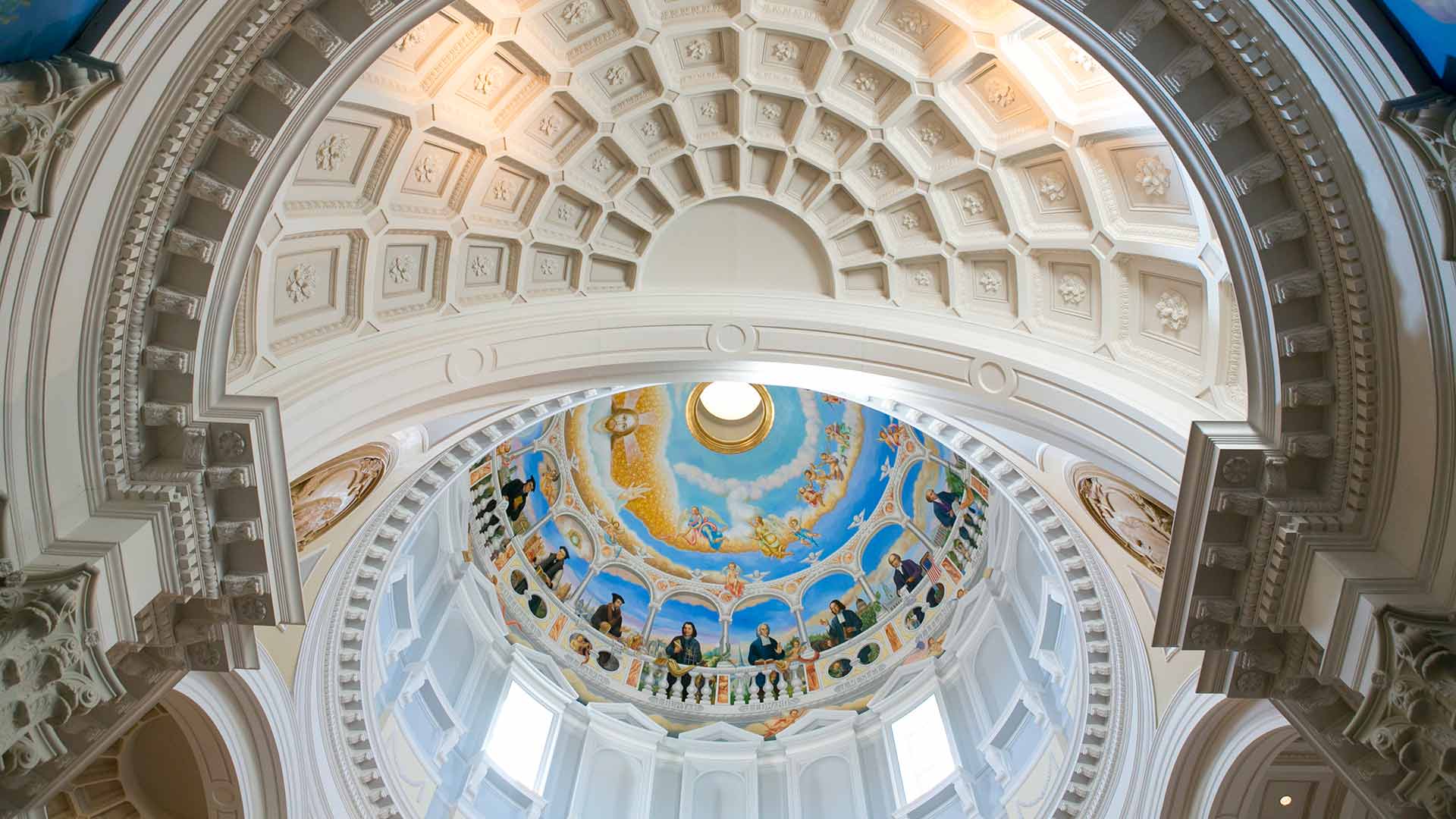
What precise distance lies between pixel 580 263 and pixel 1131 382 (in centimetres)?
760

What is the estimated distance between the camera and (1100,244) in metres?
11.3

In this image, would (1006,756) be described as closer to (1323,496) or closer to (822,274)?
(822,274)

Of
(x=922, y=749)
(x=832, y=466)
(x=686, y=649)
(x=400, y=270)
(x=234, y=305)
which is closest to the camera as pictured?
(x=234, y=305)

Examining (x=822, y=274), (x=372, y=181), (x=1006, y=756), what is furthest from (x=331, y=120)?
(x=1006, y=756)

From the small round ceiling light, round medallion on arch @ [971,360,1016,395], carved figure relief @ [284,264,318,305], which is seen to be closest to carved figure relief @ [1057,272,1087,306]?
round medallion on arch @ [971,360,1016,395]

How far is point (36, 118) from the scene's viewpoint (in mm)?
4809

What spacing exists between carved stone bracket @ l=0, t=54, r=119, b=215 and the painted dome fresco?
16782mm

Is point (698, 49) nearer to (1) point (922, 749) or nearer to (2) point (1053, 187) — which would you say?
(2) point (1053, 187)

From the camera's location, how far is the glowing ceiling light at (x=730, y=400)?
27.4 meters

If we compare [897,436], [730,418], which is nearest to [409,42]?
[897,436]

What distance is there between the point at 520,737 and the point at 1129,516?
14.5 m

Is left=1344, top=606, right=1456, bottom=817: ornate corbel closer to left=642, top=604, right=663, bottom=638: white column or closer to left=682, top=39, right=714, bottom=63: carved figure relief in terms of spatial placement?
left=682, top=39, right=714, bottom=63: carved figure relief

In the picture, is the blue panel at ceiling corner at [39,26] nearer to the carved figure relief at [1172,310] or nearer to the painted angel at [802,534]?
the carved figure relief at [1172,310]

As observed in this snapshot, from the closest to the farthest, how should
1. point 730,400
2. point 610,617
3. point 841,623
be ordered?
point 610,617
point 841,623
point 730,400
